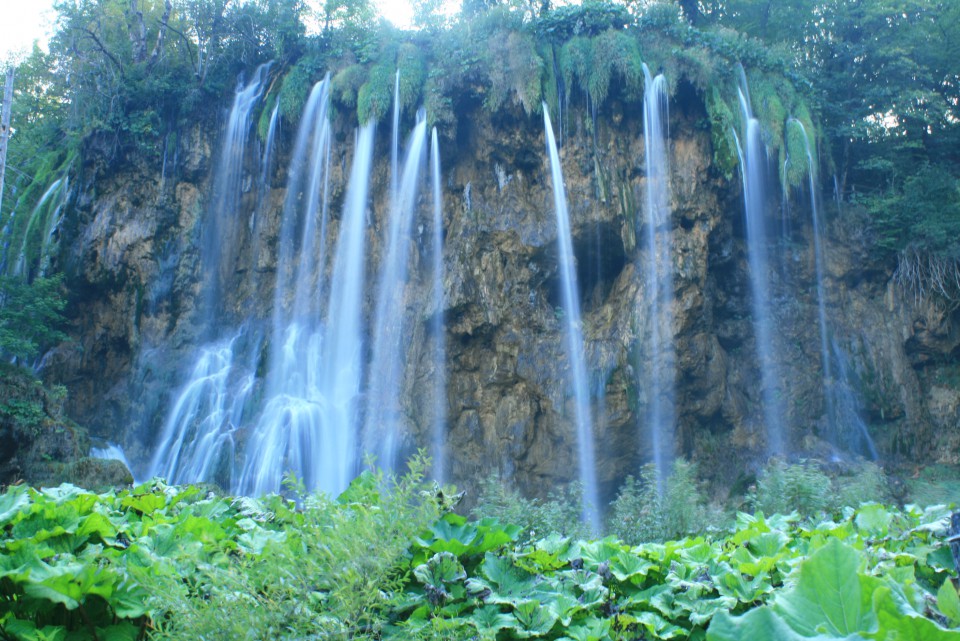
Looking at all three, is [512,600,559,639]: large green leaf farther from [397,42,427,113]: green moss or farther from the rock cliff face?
[397,42,427,113]: green moss

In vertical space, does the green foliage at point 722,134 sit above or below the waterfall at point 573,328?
above

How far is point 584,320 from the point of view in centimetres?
1527

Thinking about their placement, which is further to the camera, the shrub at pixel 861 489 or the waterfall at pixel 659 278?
the waterfall at pixel 659 278

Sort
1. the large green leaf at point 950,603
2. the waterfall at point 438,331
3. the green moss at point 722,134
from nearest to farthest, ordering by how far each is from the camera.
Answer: the large green leaf at point 950,603 < the waterfall at point 438,331 < the green moss at point 722,134

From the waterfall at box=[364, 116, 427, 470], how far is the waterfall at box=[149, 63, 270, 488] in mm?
2851

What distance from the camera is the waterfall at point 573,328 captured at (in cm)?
1442

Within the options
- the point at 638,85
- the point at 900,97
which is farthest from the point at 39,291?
the point at 900,97

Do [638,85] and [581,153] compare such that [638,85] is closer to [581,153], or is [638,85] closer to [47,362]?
[581,153]

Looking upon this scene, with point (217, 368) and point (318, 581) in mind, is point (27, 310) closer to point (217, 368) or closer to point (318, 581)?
point (217, 368)

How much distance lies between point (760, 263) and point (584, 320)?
4.72 m

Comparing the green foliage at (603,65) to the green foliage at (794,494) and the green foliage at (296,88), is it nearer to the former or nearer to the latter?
the green foliage at (296,88)

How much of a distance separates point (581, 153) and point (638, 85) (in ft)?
6.27

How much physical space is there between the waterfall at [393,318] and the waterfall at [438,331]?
1.26 feet

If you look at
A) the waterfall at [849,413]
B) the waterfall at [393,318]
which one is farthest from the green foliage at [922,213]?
the waterfall at [393,318]
